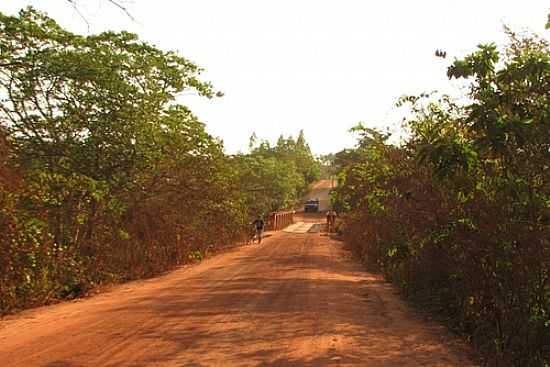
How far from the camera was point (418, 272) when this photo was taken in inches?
472

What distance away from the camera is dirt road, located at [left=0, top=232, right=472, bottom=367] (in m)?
6.59

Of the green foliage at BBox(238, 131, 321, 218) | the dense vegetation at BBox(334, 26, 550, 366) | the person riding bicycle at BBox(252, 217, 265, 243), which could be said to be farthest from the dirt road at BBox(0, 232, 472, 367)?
the person riding bicycle at BBox(252, 217, 265, 243)

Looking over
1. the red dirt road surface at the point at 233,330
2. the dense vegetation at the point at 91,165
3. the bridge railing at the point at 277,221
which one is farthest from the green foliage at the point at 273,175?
the red dirt road surface at the point at 233,330

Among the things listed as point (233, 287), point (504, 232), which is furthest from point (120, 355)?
point (233, 287)

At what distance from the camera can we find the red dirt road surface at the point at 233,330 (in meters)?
6.59

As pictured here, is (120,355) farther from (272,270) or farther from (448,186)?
(272,270)

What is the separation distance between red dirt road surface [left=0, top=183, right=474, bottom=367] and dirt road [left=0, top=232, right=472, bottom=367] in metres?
0.01

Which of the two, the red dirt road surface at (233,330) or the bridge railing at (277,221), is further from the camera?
the bridge railing at (277,221)

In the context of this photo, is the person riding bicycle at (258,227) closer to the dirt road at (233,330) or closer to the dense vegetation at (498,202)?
the dirt road at (233,330)

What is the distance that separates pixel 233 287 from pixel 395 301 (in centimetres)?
378

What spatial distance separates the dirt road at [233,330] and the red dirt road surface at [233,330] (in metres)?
0.01

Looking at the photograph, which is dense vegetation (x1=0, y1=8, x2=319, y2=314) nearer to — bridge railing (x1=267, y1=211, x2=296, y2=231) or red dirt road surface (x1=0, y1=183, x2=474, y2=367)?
red dirt road surface (x1=0, y1=183, x2=474, y2=367)

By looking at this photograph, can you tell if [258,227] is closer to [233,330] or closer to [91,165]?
[91,165]

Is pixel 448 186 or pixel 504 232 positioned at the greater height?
pixel 448 186
